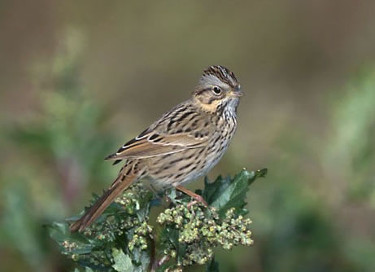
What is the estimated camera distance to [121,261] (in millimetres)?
3840

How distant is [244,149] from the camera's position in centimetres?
791

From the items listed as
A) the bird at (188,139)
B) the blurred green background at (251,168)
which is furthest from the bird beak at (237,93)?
the blurred green background at (251,168)

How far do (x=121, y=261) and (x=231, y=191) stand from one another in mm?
762

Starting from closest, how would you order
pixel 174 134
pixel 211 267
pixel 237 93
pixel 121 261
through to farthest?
pixel 121 261 → pixel 211 267 → pixel 174 134 → pixel 237 93

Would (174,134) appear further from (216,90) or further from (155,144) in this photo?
(216,90)

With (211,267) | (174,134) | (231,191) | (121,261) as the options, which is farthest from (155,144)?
(121,261)

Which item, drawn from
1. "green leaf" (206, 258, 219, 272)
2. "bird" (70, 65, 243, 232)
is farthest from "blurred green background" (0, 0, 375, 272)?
"green leaf" (206, 258, 219, 272)

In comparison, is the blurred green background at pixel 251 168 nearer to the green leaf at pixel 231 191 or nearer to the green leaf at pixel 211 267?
the green leaf at pixel 231 191

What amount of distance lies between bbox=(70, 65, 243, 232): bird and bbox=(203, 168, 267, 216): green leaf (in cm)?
104

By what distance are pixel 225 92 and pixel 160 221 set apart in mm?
2504

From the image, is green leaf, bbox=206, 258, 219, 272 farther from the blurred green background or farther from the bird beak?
the blurred green background

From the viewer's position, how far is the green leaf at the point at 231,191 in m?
4.34

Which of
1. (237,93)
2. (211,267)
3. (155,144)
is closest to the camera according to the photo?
(211,267)

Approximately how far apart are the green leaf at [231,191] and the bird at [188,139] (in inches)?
40.8
